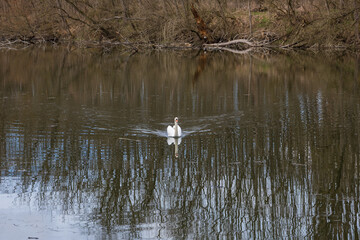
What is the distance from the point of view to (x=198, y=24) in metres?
39.8

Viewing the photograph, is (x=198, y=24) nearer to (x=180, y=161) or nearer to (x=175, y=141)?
(x=175, y=141)

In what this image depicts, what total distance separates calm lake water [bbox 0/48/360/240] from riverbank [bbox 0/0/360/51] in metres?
19.4

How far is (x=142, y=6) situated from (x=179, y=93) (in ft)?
79.0

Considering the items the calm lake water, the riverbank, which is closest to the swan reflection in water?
the calm lake water

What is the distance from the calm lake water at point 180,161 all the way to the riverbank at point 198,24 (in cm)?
1937

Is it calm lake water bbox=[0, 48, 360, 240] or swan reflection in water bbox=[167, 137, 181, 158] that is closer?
calm lake water bbox=[0, 48, 360, 240]

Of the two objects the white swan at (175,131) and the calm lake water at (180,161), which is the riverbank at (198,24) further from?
the white swan at (175,131)

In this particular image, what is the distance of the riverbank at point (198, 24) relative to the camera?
129ft

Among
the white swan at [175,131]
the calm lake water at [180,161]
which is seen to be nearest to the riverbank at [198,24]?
the calm lake water at [180,161]

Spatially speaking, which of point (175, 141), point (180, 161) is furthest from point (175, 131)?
point (180, 161)

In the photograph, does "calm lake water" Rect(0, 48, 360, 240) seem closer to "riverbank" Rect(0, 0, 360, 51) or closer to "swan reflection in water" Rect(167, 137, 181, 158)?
"swan reflection in water" Rect(167, 137, 181, 158)

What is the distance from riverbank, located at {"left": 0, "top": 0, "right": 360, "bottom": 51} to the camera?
129 ft

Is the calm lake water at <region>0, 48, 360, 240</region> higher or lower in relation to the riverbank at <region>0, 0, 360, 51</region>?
lower

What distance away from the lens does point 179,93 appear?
1877cm
